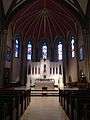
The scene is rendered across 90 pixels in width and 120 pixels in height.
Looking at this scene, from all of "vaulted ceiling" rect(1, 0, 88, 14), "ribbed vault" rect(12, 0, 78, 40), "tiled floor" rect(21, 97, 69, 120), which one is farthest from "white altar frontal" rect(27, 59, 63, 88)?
"tiled floor" rect(21, 97, 69, 120)

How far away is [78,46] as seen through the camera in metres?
21.9

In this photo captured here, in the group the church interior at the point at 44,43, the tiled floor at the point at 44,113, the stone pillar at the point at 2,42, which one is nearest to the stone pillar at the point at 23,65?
the church interior at the point at 44,43

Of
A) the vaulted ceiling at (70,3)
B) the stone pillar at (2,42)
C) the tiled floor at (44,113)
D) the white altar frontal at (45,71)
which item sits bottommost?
the tiled floor at (44,113)

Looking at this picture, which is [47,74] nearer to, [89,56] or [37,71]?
[37,71]

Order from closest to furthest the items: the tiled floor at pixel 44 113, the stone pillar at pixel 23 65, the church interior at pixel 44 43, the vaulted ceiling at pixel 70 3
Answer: the tiled floor at pixel 44 113 → the vaulted ceiling at pixel 70 3 → the church interior at pixel 44 43 → the stone pillar at pixel 23 65

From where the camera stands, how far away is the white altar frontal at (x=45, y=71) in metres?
22.9

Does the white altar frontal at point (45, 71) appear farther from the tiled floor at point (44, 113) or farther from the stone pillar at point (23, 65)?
the tiled floor at point (44, 113)

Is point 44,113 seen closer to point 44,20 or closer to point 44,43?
point 44,20

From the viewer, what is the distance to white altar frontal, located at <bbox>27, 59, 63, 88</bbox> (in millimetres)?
22906

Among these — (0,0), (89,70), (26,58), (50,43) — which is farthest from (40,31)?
(89,70)

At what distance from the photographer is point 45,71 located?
2338cm

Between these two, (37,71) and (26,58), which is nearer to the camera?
(37,71)

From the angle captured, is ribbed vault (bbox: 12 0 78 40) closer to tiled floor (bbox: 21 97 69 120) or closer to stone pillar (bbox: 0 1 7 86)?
stone pillar (bbox: 0 1 7 86)

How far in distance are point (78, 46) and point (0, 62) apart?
9888 mm
